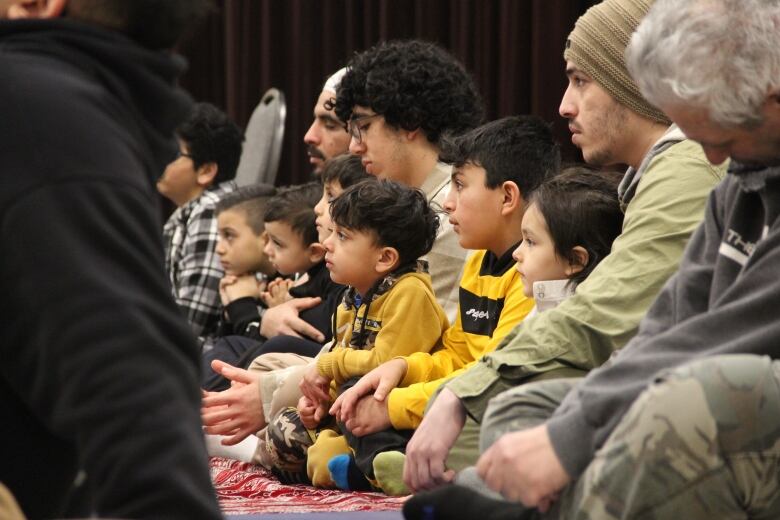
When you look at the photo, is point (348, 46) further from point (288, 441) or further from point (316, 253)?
point (288, 441)

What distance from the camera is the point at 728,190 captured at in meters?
1.72

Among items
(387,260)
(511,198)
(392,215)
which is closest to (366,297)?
(387,260)

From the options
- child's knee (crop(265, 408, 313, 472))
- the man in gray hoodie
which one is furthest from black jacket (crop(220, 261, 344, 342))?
the man in gray hoodie

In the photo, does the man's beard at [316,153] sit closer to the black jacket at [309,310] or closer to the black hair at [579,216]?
the black jacket at [309,310]

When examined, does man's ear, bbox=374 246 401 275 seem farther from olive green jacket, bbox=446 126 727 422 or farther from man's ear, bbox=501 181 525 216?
olive green jacket, bbox=446 126 727 422

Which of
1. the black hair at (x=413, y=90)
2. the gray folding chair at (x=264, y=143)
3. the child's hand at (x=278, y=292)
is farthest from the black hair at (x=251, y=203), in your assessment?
the black hair at (x=413, y=90)

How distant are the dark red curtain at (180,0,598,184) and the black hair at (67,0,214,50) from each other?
3456 millimetres

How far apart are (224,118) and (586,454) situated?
12.5 ft

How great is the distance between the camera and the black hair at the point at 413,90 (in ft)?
11.2

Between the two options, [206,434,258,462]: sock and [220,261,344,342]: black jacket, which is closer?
[206,434,258,462]: sock

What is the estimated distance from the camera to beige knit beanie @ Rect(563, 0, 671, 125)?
2504 mm

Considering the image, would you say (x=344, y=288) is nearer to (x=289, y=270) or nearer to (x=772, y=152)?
(x=289, y=270)

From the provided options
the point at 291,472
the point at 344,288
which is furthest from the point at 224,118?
the point at 291,472

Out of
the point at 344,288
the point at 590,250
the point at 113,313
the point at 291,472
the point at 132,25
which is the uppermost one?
the point at 132,25
